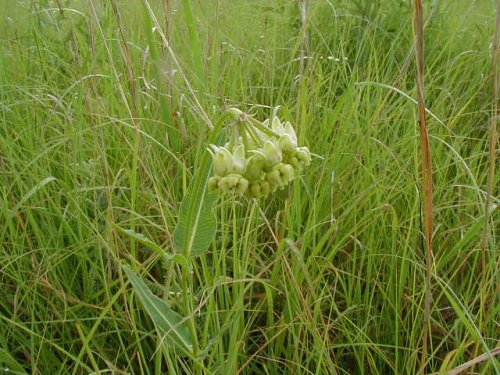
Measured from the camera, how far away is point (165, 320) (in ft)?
3.72

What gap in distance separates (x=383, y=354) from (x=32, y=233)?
2.85 ft

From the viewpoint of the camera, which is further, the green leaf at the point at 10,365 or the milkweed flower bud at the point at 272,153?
the green leaf at the point at 10,365

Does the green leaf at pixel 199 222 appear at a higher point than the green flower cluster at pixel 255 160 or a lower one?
lower

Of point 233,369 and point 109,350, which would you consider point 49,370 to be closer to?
point 109,350

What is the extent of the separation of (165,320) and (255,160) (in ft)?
1.22

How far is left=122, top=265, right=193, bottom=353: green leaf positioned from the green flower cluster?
0.25 meters

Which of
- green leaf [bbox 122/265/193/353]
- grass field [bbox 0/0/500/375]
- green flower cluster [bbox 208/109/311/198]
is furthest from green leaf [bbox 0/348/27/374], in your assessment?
green flower cluster [bbox 208/109/311/198]

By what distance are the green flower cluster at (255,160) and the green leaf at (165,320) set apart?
25cm

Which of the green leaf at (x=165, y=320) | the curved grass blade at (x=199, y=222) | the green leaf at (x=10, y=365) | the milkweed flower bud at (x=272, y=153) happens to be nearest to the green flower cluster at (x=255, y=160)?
the milkweed flower bud at (x=272, y=153)

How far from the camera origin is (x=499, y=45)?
4.06ft

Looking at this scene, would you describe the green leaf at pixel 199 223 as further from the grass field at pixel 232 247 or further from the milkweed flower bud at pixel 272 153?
the milkweed flower bud at pixel 272 153

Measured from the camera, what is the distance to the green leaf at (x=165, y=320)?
43.3 inches

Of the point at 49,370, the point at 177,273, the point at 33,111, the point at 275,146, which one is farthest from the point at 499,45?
the point at 33,111

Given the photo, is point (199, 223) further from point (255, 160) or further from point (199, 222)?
point (255, 160)
